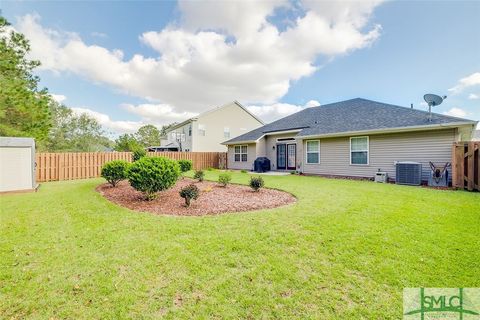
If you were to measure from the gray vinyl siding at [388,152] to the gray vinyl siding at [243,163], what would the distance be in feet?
17.2

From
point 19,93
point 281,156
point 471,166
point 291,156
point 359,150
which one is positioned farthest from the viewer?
point 281,156

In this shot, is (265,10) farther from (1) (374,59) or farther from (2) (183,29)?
(1) (374,59)

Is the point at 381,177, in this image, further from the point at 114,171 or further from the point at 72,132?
the point at 72,132

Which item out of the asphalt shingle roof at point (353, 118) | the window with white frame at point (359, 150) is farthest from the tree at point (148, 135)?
the window with white frame at point (359, 150)

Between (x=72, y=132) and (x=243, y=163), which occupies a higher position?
(x=72, y=132)

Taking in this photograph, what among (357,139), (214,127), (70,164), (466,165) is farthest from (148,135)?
(466,165)

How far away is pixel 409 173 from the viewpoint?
9680mm

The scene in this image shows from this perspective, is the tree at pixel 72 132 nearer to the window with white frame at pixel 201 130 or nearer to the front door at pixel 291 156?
the window with white frame at pixel 201 130

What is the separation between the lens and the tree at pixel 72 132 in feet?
99.8

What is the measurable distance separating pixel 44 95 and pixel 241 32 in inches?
482

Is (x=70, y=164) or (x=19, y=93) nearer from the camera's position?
(x=19, y=93)

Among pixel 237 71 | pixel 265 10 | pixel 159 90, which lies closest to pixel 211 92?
pixel 159 90

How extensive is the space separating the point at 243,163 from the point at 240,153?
1001mm

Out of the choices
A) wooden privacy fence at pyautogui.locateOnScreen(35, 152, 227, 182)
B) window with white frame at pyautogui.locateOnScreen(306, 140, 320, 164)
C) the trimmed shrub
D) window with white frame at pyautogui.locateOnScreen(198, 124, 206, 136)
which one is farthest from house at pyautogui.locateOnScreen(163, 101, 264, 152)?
the trimmed shrub
